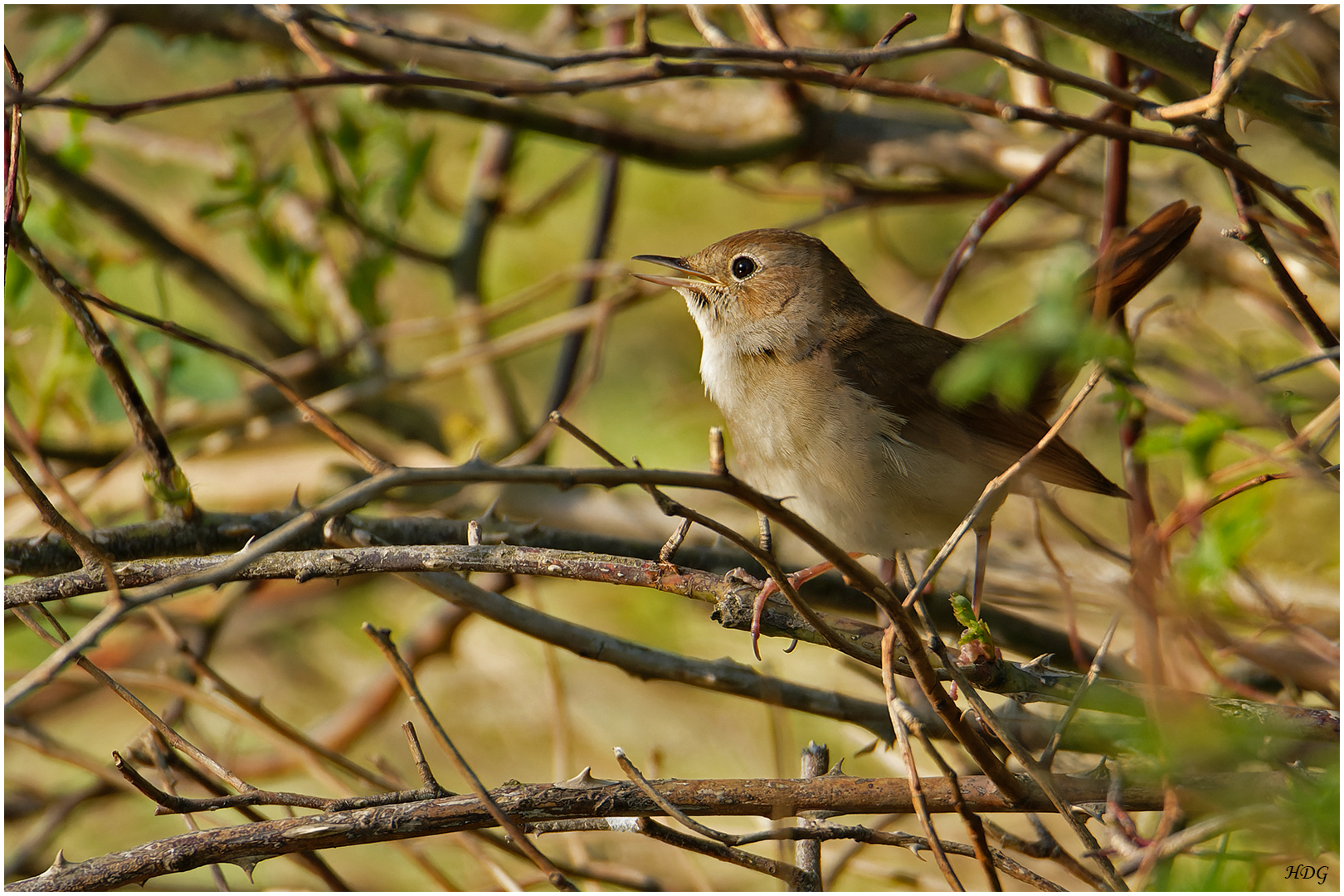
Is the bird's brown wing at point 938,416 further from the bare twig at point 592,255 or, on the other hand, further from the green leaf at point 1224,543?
the bare twig at point 592,255

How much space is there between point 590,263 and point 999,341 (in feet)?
11.1

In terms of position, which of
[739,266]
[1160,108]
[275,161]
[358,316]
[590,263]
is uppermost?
[275,161]

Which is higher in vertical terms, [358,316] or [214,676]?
[358,316]

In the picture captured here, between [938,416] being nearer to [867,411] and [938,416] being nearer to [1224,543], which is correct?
[867,411]

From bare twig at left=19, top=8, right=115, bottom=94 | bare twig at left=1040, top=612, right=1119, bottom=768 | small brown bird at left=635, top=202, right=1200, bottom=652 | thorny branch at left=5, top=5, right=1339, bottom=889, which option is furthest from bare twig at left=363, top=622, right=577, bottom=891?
bare twig at left=19, top=8, right=115, bottom=94

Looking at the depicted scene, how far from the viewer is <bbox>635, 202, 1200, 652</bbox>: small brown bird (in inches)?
104

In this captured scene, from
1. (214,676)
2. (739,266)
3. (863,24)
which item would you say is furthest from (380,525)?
(863,24)

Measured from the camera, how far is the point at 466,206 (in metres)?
4.60

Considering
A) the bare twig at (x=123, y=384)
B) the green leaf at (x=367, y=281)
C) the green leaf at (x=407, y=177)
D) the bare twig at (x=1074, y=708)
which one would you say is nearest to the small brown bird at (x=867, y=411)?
the bare twig at (x=1074, y=708)

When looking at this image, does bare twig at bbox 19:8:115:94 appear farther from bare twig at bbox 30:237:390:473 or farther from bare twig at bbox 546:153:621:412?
bare twig at bbox 546:153:621:412

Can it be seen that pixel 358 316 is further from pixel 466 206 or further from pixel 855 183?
pixel 855 183

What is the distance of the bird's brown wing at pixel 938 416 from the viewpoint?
273 centimetres

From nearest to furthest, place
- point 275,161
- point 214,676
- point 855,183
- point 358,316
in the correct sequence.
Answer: point 214,676 → point 855,183 → point 358,316 → point 275,161

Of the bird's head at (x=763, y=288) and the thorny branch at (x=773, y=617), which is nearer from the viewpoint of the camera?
the thorny branch at (x=773, y=617)
